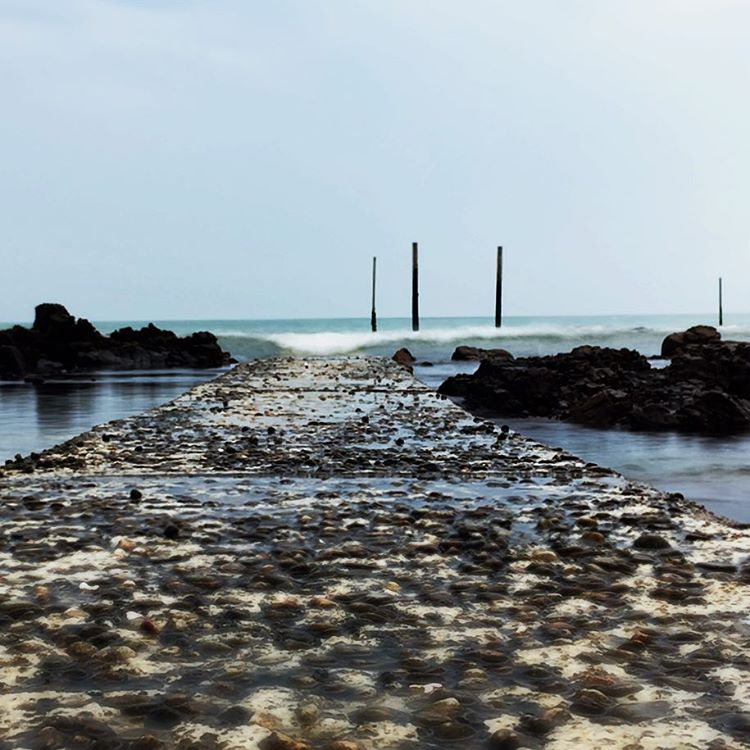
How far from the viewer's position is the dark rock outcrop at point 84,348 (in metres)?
29.7

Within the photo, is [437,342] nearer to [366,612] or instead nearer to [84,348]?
[84,348]

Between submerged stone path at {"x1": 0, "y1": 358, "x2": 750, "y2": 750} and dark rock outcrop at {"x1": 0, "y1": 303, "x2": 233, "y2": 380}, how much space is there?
927 inches

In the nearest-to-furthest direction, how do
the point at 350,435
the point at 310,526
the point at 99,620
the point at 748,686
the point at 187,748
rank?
1. the point at 187,748
2. the point at 748,686
3. the point at 99,620
4. the point at 310,526
5. the point at 350,435

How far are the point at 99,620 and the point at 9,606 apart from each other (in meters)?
0.42

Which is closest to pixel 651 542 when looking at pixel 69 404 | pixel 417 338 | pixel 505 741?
pixel 505 741

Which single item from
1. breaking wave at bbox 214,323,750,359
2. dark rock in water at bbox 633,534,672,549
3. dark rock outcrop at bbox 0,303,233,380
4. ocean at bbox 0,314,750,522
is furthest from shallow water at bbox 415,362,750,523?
breaking wave at bbox 214,323,750,359

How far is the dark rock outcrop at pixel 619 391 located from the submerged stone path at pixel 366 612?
659 centimetres

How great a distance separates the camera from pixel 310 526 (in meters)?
5.10

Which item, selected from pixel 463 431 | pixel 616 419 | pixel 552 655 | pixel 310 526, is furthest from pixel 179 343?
pixel 552 655

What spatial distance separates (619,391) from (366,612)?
37.5ft

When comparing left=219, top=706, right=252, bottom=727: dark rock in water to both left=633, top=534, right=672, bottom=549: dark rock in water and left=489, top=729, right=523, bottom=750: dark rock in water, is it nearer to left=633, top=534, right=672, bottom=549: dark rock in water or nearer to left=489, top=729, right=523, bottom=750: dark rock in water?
left=489, top=729, right=523, bottom=750: dark rock in water

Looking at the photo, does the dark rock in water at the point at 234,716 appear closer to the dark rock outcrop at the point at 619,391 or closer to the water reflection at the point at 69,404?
the water reflection at the point at 69,404

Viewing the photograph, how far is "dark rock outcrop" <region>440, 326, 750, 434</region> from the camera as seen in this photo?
516 inches

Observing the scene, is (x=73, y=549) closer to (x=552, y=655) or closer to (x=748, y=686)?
(x=552, y=655)
